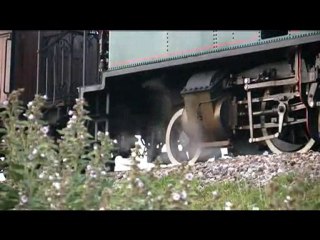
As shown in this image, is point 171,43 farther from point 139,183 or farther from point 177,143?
point 139,183

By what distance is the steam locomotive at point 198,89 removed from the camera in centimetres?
739

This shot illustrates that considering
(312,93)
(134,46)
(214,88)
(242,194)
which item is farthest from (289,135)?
(134,46)

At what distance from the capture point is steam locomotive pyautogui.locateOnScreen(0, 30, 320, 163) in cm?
739

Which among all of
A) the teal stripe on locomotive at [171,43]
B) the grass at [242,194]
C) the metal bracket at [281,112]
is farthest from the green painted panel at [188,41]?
the grass at [242,194]

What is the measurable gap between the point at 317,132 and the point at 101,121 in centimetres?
331

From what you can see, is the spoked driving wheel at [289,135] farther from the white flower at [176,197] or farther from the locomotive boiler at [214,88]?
the white flower at [176,197]

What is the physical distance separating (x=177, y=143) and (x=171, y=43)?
1.50 m

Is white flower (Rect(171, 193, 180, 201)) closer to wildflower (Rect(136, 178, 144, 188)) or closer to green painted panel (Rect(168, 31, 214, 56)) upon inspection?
wildflower (Rect(136, 178, 144, 188))

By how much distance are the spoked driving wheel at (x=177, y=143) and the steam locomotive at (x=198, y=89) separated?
0.01 m

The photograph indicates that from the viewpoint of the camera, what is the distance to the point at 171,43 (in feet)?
27.3

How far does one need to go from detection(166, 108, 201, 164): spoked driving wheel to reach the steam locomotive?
0.01 metres

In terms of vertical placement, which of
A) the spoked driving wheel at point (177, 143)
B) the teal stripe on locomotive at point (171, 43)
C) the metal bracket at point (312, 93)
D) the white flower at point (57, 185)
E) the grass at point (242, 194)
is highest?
the teal stripe on locomotive at point (171, 43)
